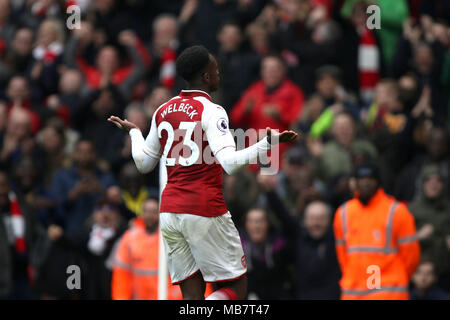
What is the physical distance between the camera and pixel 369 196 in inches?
381

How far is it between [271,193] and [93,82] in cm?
505

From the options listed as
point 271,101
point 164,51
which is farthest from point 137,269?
point 164,51

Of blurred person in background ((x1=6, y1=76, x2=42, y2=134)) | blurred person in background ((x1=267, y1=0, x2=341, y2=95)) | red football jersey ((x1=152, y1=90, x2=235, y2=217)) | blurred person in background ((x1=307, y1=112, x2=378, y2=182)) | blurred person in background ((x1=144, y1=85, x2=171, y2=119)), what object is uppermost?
blurred person in background ((x1=267, y1=0, x2=341, y2=95))

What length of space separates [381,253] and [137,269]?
252 centimetres

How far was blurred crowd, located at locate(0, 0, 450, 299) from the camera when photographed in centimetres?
1127

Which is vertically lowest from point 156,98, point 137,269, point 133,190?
point 137,269

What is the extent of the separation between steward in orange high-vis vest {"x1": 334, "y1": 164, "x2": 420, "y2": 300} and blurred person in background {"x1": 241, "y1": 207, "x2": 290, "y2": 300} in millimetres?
1598

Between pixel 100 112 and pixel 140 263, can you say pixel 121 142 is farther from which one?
pixel 140 263

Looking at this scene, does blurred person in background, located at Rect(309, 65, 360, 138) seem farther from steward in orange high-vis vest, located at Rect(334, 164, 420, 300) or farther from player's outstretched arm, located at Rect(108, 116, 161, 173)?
player's outstretched arm, located at Rect(108, 116, 161, 173)

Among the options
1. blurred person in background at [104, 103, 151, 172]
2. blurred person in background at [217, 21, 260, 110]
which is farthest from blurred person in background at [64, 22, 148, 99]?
blurred person in background at [217, 21, 260, 110]

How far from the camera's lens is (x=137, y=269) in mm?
10539

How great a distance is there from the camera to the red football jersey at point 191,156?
6965 millimetres
